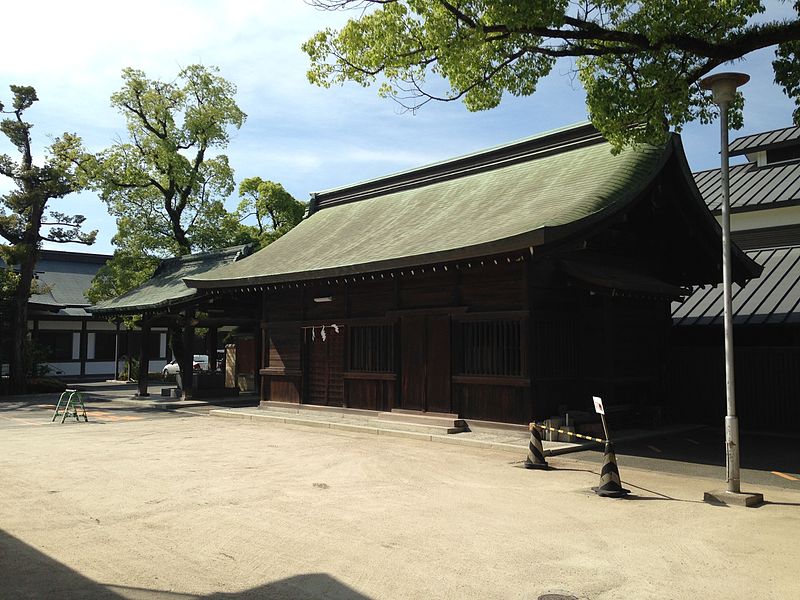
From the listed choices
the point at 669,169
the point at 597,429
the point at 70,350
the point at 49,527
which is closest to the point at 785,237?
the point at 669,169

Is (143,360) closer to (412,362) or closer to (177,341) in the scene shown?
(177,341)

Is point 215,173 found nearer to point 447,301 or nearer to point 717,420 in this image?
point 447,301

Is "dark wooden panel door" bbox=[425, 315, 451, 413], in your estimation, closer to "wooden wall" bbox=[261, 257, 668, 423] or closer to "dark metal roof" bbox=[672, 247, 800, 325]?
"wooden wall" bbox=[261, 257, 668, 423]

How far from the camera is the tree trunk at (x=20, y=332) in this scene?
25.2 meters

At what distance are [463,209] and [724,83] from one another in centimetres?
859

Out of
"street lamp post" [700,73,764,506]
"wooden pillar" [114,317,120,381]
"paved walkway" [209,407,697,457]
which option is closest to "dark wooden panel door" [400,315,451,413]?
"paved walkway" [209,407,697,457]

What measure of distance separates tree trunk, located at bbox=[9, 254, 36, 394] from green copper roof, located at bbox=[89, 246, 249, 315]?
372cm

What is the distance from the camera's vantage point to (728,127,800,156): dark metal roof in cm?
2381

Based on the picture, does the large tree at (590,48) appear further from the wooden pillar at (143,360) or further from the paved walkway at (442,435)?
the wooden pillar at (143,360)

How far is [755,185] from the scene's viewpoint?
22.3m

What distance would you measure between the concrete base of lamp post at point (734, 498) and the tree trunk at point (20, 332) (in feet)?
84.2

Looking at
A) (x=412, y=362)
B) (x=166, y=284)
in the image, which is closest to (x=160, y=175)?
(x=166, y=284)

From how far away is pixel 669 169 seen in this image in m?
14.4

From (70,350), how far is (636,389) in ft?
103
